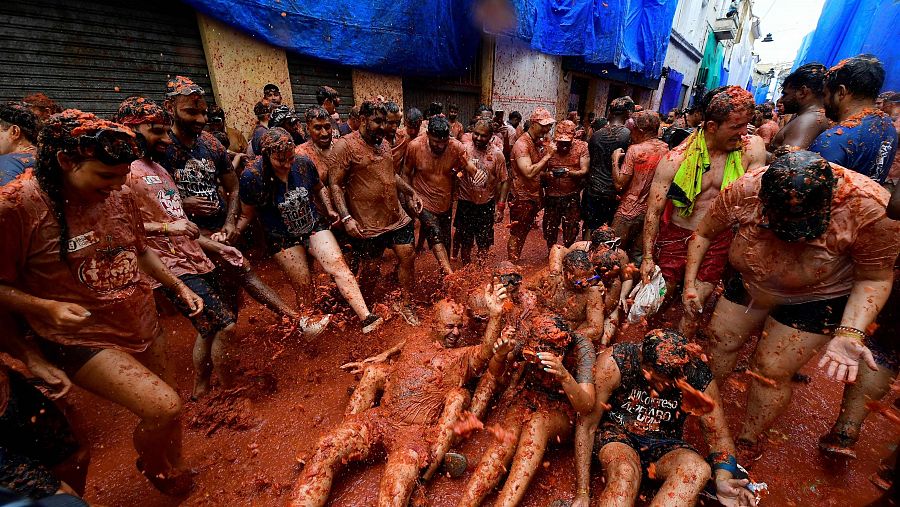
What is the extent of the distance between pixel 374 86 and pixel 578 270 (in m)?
6.42

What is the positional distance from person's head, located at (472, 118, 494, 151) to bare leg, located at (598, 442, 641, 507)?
12.5ft

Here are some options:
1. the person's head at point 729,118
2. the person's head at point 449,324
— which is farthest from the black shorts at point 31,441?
the person's head at point 729,118

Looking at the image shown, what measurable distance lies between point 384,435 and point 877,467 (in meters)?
3.56

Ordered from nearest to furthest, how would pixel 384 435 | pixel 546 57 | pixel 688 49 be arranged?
1. pixel 384 435
2. pixel 546 57
3. pixel 688 49

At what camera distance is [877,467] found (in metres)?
2.75

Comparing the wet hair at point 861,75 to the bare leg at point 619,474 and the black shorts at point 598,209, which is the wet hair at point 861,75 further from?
the bare leg at point 619,474

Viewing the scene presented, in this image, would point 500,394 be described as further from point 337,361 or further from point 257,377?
point 257,377

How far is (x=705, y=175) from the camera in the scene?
338 cm

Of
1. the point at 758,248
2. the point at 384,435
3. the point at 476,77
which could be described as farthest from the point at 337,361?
the point at 476,77

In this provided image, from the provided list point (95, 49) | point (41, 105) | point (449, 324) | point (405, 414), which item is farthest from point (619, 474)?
point (95, 49)

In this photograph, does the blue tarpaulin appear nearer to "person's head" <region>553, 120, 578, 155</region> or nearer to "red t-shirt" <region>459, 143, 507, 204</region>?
"person's head" <region>553, 120, 578, 155</region>

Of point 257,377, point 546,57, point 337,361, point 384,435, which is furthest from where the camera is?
point 546,57

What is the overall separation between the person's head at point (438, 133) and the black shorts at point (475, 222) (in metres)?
0.92

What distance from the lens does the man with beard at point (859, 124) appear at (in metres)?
3.08
